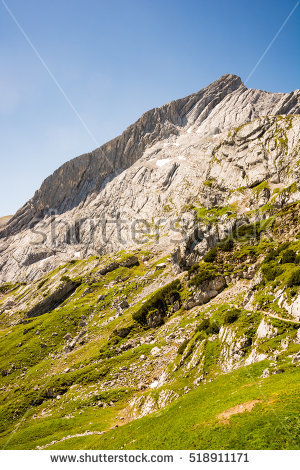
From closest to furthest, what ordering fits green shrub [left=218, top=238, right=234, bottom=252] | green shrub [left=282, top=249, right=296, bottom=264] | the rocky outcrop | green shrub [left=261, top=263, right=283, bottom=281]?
green shrub [left=261, top=263, right=283, bottom=281], green shrub [left=282, top=249, right=296, bottom=264], green shrub [left=218, top=238, right=234, bottom=252], the rocky outcrop

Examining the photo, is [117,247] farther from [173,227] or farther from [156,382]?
[156,382]

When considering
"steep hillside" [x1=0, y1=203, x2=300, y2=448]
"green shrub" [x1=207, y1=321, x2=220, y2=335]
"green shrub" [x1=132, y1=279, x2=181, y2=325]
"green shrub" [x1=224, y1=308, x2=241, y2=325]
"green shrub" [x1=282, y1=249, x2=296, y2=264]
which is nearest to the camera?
"steep hillside" [x1=0, y1=203, x2=300, y2=448]

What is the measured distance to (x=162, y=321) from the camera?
2306 inches

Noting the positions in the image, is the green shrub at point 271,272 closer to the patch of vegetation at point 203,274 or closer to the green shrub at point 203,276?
the patch of vegetation at point 203,274

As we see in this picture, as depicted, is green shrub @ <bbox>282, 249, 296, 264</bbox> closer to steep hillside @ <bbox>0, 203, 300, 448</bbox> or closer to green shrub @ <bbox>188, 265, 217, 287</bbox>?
steep hillside @ <bbox>0, 203, 300, 448</bbox>

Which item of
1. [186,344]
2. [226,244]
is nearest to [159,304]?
[186,344]

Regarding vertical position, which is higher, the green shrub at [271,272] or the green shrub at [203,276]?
the green shrub at [271,272]

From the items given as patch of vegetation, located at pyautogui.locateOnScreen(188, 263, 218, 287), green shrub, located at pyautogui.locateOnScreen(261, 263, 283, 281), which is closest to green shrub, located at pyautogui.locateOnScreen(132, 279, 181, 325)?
patch of vegetation, located at pyautogui.locateOnScreen(188, 263, 218, 287)

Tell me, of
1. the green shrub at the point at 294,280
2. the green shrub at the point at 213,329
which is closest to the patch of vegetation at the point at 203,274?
the green shrub at the point at 213,329

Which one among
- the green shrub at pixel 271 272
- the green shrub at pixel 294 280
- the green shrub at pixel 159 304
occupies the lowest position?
the green shrub at pixel 159 304

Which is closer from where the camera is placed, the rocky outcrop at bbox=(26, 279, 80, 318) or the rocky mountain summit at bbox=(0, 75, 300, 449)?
the rocky mountain summit at bbox=(0, 75, 300, 449)

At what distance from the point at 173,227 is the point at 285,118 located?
2974 inches
